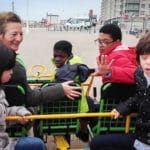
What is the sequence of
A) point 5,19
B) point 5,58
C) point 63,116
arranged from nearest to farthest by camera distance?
point 5,58
point 63,116
point 5,19

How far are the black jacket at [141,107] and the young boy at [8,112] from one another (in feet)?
2.71

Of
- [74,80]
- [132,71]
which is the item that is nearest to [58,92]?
[74,80]

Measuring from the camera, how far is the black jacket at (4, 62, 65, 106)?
11.7ft

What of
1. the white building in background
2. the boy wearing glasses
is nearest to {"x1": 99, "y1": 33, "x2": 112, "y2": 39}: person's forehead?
the boy wearing glasses

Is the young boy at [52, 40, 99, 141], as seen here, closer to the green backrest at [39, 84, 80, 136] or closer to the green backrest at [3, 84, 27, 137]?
the green backrest at [39, 84, 80, 136]

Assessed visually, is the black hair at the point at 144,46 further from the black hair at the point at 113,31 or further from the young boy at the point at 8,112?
the black hair at the point at 113,31

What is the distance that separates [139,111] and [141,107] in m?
0.07

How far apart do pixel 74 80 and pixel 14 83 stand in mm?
697

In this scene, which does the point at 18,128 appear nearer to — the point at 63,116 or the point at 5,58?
the point at 63,116

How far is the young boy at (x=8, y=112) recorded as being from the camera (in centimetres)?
319

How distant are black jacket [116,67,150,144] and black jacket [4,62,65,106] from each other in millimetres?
593

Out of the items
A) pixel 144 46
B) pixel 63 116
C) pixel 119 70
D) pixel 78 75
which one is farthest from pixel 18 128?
pixel 144 46

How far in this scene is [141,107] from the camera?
346 cm

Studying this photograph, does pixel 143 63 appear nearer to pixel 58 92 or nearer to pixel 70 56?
pixel 58 92
